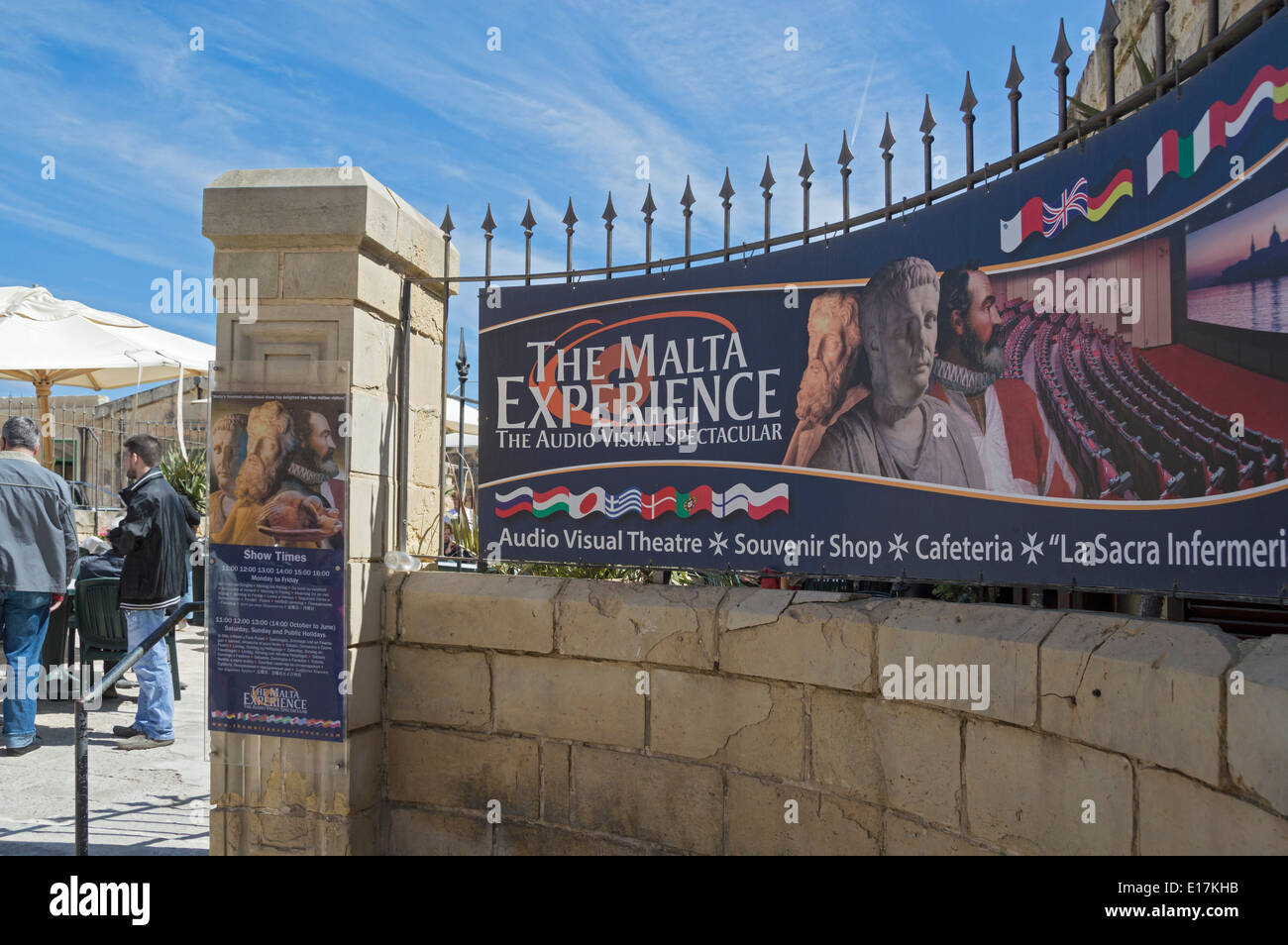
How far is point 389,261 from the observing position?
4.23 m

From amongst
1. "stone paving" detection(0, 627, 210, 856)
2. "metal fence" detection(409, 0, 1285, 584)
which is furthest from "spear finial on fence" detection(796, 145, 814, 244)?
"stone paving" detection(0, 627, 210, 856)

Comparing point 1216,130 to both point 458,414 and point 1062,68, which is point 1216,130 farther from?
point 458,414

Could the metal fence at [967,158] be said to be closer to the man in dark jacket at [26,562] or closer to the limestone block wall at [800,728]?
the limestone block wall at [800,728]

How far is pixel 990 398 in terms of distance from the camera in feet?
9.99

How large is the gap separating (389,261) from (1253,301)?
3376 millimetres

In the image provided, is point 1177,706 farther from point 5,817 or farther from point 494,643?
point 5,817

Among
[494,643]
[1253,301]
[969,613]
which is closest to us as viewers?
[1253,301]

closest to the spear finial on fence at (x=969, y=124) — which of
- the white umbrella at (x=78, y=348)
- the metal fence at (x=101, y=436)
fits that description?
the white umbrella at (x=78, y=348)

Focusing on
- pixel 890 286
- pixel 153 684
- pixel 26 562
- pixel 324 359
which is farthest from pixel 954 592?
pixel 26 562

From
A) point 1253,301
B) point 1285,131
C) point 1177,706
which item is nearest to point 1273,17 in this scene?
point 1285,131

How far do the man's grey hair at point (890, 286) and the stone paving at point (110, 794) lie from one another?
11.5 feet

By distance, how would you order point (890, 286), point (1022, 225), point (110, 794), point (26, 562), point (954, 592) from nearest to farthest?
point (1022, 225)
point (890, 286)
point (954, 592)
point (110, 794)
point (26, 562)

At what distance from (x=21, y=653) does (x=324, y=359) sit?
332 centimetres

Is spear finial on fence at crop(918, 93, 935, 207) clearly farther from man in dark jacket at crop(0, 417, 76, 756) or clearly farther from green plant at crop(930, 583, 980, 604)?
man in dark jacket at crop(0, 417, 76, 756)
